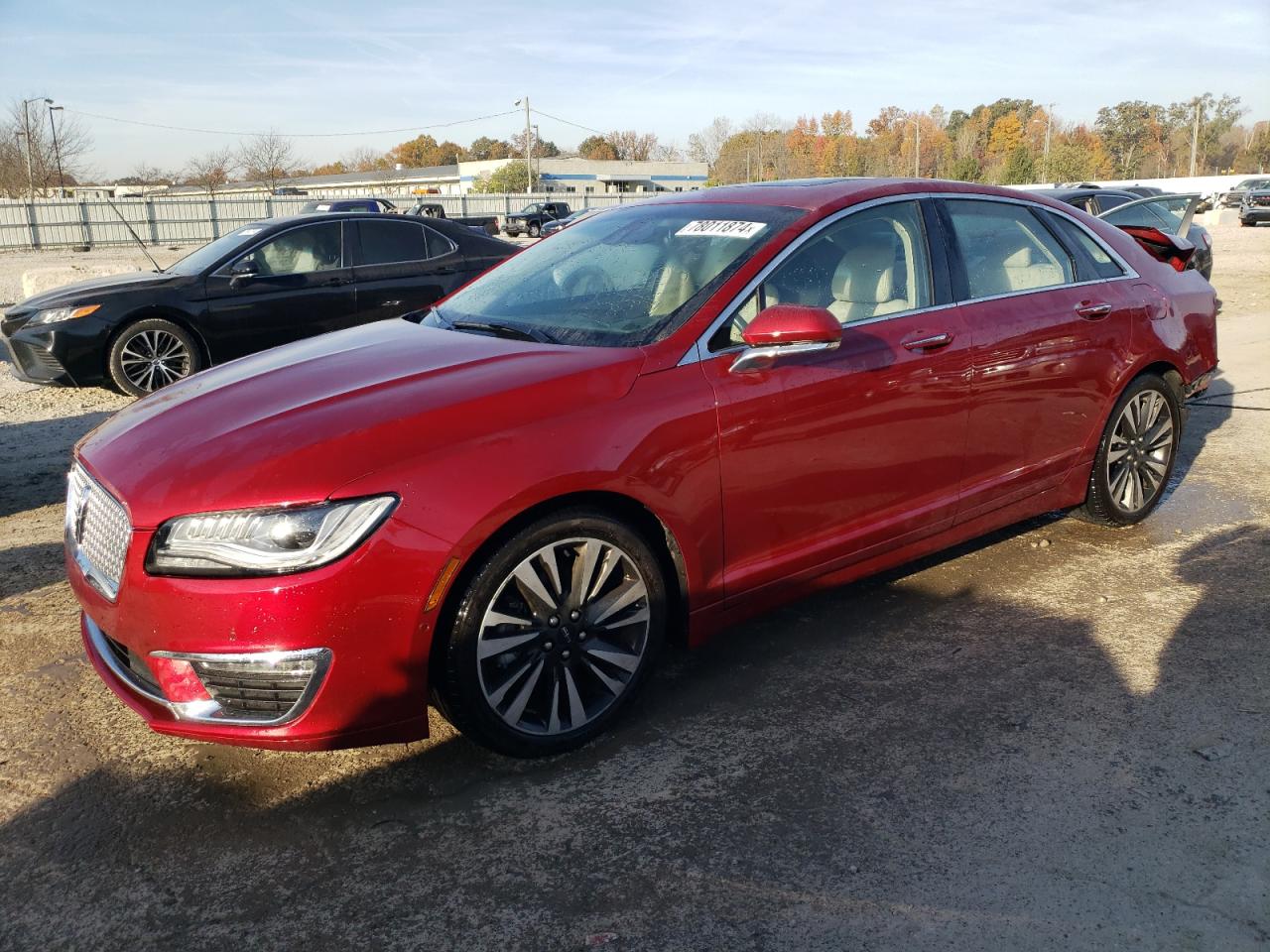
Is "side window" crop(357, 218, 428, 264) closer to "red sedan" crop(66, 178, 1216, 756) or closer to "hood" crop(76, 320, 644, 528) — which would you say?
"red sedan" crop(66, 178, 1216, 756)

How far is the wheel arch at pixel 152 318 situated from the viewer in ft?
27.7

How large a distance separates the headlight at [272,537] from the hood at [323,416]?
0.14 feet

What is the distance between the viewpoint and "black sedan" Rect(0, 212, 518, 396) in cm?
839

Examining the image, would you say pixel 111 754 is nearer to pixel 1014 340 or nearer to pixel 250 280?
pixel 1014 340

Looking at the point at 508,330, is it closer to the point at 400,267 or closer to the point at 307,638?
the point at 307,638

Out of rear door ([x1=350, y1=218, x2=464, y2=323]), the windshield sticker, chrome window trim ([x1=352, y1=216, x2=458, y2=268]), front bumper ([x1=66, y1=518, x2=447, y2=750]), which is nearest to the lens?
front bumper ([x1=66, y1=518, x2=447, y2=750])

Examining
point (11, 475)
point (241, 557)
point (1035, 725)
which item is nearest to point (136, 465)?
point (241, 557)

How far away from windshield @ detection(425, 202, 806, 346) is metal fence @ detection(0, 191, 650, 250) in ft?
105

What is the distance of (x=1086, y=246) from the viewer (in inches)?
189

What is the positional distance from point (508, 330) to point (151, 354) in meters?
6.10

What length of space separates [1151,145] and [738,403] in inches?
4967

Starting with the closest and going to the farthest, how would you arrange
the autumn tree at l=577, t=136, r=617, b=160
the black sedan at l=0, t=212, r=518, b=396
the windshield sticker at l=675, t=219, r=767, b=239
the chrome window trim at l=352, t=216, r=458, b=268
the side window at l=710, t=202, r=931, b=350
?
the side window at l=710, t=202, r=931, b=350, the windshield sticker at l=675, t=219, r=767, b=239, the black sedan at l=0, t=212, r=518, b=396, the chrome window trim at l=352, t=216, r=458, b=268, the autumn tree at l=577, t=136, r=617, b=160

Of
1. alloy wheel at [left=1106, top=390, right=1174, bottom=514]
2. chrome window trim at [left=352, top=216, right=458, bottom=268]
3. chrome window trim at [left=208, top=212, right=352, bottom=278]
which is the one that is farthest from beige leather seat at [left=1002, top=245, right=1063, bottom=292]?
chrome window trim at [left=208, top=212, right=352, bottom=278]

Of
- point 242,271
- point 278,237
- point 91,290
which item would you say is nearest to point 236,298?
Result: point 242,271
